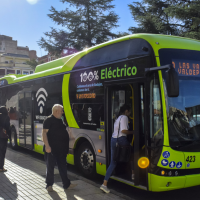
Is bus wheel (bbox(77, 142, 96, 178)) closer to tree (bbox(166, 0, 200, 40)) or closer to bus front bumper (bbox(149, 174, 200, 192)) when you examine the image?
bus front bumper (bbox(149, 174, 200, 192))

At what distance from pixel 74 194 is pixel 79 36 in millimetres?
22062

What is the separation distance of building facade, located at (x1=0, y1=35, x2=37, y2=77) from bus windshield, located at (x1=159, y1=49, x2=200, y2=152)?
6934 centimetres

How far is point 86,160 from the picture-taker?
6707 millimetres

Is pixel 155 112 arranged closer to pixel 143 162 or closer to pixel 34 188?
pixel 143 162

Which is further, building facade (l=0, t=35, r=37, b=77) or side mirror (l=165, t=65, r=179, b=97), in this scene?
building facade (l=0, t=35, r=37, b=77)

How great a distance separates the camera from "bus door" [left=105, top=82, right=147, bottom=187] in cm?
498

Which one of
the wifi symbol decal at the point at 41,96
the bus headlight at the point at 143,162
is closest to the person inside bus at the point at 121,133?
the bus headlight at the point at 143,162

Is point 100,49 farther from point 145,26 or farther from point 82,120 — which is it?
point 145,26

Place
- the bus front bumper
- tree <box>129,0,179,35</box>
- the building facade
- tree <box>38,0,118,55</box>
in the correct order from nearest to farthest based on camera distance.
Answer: the bus front bumper, tree <box>129,0,179,35</box>, tree <box>38,0,118,55</box>, the building facade

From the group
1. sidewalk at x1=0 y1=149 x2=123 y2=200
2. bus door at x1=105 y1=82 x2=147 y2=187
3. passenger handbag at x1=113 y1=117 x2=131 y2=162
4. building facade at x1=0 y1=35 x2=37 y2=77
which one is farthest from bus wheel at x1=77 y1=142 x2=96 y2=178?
building facade at x1=0 y1=35 x2=37 y2=77

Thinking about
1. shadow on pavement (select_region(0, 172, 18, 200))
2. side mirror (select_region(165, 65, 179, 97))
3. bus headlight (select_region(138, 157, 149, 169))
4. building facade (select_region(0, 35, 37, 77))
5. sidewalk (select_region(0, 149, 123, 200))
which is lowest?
sidewalk (select_region(0, 149, 123, 200))

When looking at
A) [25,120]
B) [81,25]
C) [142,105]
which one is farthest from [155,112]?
[81,25]

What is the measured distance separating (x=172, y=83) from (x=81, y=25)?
23.6 metres

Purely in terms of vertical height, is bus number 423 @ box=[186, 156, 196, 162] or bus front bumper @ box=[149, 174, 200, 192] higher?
bus number 423 @ box=[186, 156, 196, 162]
